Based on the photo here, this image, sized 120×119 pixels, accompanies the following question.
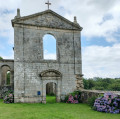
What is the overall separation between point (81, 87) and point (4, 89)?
8.02m

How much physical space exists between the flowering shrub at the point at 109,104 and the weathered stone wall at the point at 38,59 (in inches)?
208

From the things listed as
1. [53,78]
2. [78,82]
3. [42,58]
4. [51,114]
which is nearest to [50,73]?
[53,78]

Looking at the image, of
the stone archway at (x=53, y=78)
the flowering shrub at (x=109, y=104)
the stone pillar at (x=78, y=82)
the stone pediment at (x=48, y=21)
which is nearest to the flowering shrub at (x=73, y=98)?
the stone pillar at (x=78, y=82)

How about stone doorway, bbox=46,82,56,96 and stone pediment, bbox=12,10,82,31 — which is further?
stone doorway, bbox=46,82,56,96

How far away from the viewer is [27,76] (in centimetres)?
1396

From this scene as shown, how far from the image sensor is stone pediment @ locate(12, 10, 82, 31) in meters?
14.4

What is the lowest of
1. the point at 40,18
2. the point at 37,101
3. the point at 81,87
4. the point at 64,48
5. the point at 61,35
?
the point at 37,101

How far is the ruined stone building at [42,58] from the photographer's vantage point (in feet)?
45.5

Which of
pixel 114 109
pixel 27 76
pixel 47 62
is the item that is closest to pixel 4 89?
pixel 27 76

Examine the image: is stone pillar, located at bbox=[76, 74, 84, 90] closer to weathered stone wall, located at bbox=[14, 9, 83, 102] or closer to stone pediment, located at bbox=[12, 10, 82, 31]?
weathered stone wall, located at bbox=[14, 9, 83, 102]

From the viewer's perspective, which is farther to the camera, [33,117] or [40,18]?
[40,18]

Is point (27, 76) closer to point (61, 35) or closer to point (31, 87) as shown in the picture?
point (31, 87)

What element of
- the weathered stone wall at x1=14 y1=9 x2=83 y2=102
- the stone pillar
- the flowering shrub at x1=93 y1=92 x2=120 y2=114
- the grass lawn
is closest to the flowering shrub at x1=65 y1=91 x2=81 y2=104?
the weathered stone wall at x1=14 y1=9 x2=83 y2=102

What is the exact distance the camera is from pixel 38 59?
14.4m
